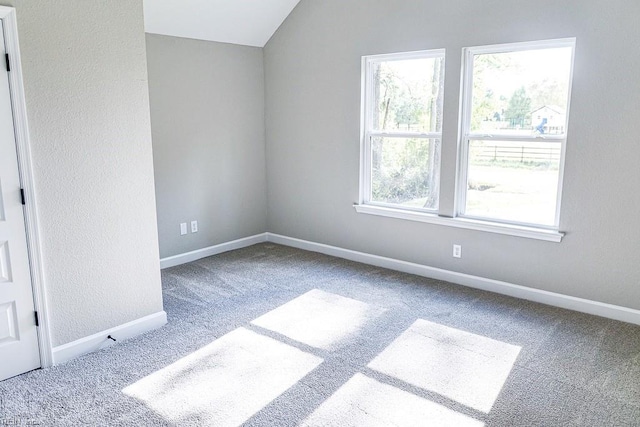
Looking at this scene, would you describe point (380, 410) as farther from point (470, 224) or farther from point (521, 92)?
point (521, 92)

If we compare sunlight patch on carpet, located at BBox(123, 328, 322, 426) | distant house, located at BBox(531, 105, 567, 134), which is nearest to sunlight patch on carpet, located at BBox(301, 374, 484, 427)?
sunlight patch on carpet, located at BBox(123, 328, 322, 426)

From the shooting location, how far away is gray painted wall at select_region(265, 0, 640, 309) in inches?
131

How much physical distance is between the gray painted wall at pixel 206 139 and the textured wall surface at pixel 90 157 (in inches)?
55.3

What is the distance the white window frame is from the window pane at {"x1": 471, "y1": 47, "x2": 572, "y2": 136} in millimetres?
34

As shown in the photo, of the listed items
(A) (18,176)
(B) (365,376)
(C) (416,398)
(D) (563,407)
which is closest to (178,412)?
(B) (365,376)

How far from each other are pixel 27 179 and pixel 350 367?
6.94 ft

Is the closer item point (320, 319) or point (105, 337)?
point (105, 337)

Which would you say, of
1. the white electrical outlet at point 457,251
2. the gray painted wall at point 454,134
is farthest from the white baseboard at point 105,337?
the white electrical outlet at point 457,251

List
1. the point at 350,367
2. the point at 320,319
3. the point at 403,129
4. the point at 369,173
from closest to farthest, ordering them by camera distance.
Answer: the point at 350,367 → the point at 320,319 → the point at 403,129 → the point at 369,173

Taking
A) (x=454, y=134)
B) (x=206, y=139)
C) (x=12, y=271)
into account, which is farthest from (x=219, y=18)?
(x=12, y=271)

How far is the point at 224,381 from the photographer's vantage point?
8.89 feet

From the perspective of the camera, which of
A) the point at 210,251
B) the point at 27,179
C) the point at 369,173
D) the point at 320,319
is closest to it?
the point at 27,179

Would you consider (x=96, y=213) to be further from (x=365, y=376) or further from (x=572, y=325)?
(x=572, y=325)

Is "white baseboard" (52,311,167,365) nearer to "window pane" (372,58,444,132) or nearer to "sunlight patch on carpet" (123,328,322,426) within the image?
"sunlight patch on carpet" (123,328,322,426)
